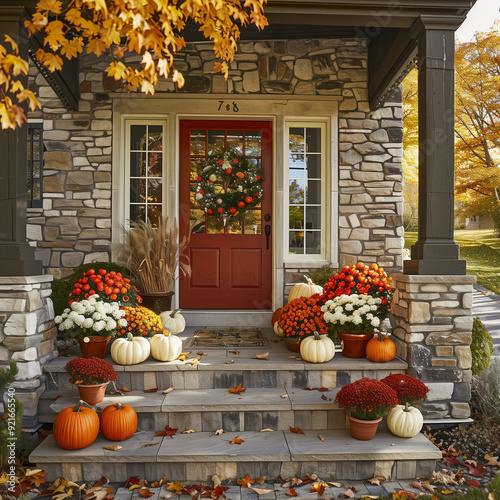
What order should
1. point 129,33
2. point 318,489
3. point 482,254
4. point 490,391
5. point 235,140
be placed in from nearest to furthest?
point 129,33 < point 318,489 < point 490,391 < point 235,140 < point 482,254

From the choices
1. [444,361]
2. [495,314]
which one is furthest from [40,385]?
[495,314]

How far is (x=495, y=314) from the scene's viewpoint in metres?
6.14

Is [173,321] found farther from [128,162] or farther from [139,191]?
[128,162]

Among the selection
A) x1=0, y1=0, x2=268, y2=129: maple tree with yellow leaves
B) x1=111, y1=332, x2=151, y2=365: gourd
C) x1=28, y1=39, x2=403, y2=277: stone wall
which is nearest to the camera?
x1=0, y1=0, x2=268, y2=129: maple tree with yellow leaves

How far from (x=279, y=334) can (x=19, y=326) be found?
7.75 ft

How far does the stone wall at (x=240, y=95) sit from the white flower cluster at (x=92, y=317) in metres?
1.46

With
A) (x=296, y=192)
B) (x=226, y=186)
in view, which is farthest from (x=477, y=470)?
(x=226, y=186)

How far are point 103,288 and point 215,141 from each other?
229 cm

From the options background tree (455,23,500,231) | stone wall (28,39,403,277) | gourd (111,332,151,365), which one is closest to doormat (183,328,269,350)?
gourd (111,332,151,365)

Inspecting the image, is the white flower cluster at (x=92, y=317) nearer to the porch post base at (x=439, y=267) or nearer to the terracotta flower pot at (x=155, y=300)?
the terracotta flower pot at (x=155, y=300)

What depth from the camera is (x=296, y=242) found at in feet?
17.1

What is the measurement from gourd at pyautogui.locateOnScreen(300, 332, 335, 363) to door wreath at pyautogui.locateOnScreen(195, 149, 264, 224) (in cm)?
210

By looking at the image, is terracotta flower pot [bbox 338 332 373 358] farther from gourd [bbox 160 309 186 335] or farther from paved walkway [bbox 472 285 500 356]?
paved walkway [bbox 472 285 500 356]

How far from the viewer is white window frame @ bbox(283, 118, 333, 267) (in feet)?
16.8
